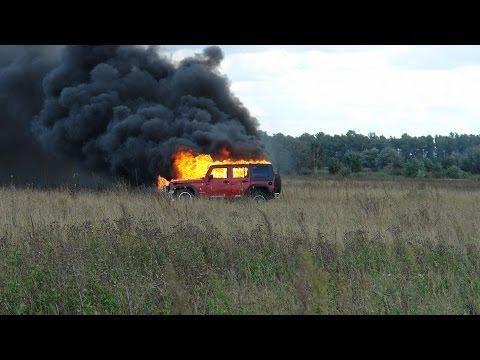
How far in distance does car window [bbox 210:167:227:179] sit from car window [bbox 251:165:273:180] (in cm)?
98

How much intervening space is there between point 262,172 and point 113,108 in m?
12.1

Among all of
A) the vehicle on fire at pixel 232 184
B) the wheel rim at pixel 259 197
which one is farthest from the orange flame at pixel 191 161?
the wheel rim at pixel 259 197

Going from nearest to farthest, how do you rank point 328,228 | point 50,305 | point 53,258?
point 50,305
point 53,258
point 328,228

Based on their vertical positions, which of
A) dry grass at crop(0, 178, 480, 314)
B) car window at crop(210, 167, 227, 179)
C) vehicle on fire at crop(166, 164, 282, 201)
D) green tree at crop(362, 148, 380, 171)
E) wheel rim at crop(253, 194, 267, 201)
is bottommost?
dry grass at crop(0, 178, 480, 314)

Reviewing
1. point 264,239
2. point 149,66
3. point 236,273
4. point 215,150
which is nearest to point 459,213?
point 264,239

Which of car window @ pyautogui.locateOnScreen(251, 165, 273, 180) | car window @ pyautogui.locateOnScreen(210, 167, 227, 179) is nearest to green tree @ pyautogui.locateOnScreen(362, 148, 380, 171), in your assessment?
car window @ pyautogui.locateOnScreen(251, 165, 273, 180)

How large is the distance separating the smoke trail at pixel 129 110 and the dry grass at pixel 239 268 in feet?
51.4

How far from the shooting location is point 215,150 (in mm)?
25875

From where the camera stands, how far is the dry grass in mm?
6527

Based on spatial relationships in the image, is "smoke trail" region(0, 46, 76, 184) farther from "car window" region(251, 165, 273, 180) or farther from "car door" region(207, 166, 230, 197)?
"car window" region(251, 165, 273, 180)

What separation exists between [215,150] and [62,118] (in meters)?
10.6

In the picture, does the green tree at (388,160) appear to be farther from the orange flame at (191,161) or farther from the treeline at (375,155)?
the orange flame at (191,161)
